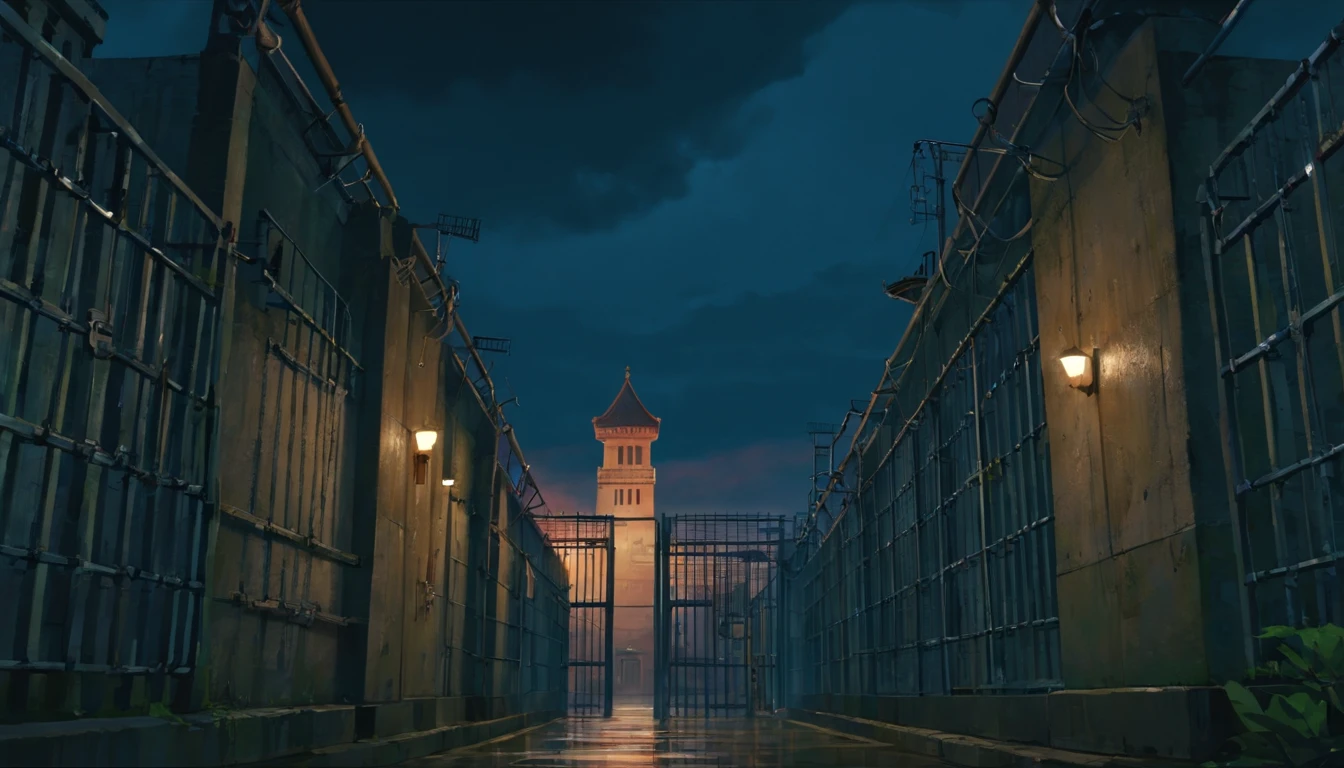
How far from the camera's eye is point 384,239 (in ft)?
40.0

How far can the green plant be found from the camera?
4.54 meters

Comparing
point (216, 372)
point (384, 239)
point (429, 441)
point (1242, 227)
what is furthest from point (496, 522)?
point (1242, 227)

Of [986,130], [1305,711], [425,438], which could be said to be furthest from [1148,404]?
[425,438]

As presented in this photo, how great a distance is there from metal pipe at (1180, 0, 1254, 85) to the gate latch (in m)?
6.19

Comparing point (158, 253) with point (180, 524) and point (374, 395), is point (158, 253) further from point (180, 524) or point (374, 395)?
point (374, 395)

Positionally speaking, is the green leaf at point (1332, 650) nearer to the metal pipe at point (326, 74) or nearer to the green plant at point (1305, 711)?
the green plant at point (1305, 711)

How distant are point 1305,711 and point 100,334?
605 cm

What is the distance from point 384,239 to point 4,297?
7133mm

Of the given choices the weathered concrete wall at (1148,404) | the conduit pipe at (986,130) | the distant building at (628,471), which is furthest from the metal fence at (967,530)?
the distant building at (628,471)

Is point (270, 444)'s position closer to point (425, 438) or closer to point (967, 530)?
point (425, 438)

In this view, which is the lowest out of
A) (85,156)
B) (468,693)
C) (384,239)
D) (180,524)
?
(468,693)

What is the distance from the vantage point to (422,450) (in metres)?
13.0

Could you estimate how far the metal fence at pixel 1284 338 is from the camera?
5.00 meters

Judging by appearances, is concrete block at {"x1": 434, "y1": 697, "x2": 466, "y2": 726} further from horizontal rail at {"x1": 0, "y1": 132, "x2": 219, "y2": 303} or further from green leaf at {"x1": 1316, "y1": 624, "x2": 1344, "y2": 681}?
green leaf at {"x1": 1316, "y1": 624, "x2": 1344, "y2": 681}
